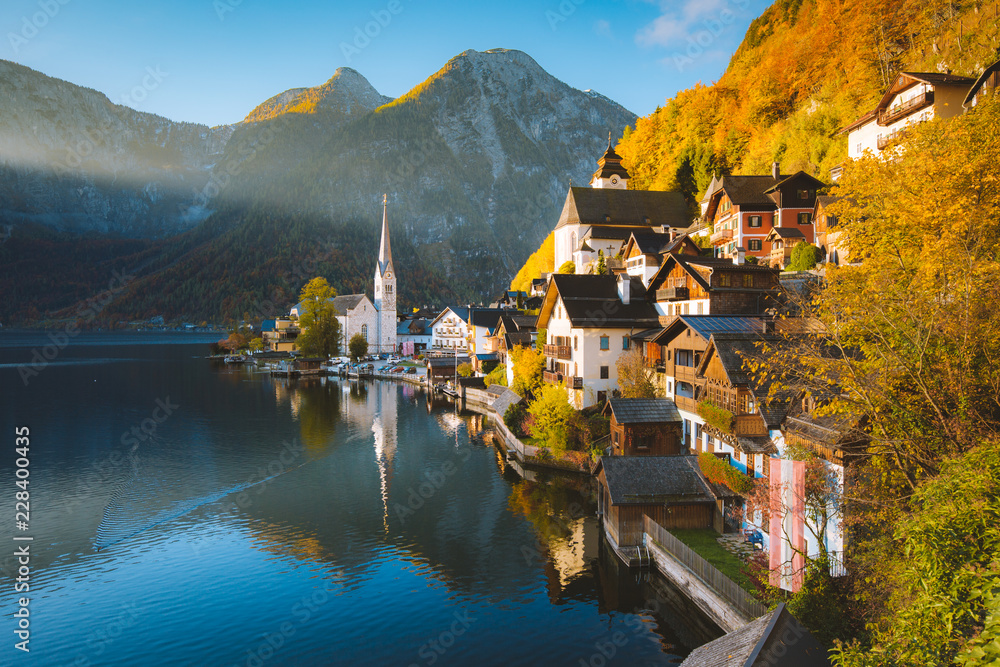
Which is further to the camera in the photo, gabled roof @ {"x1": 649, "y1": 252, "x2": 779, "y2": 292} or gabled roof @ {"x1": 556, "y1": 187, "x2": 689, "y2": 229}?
gabled roof @ {"x1": 556, "y1": 187, "x2": 689, "y2": 229}

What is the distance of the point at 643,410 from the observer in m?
31.7

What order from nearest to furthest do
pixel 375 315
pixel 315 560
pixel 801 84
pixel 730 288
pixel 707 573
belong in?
pixel 707 573 → pixel 315 560 → pixel 730 288 → pixel 801 84 → pixel 375 315

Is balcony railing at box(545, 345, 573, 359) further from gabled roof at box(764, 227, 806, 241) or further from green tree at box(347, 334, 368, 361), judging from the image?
green tree at box(347, 334, 368, 361)

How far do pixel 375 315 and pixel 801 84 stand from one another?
94.2m

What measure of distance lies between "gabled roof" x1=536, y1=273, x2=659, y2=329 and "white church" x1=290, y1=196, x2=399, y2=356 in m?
87.5

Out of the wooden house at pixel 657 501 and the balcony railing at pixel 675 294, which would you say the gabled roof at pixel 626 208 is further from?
the wooden house at pixel 657 501

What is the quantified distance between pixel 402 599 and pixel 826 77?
228ft

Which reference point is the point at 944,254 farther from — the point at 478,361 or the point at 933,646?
the point at 478,361

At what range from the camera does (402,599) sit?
2062cm

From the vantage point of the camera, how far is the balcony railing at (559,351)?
41.6m

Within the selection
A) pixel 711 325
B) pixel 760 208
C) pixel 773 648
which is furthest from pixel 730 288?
pixel 773 648

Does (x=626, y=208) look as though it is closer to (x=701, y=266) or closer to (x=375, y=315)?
(x=701, y=266)

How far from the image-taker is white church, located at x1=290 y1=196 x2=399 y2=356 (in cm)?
12288

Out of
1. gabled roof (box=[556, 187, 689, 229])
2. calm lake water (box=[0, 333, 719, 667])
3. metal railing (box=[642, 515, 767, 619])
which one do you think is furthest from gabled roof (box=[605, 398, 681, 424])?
gabled roof (box=[556, 187, 689, 229])
